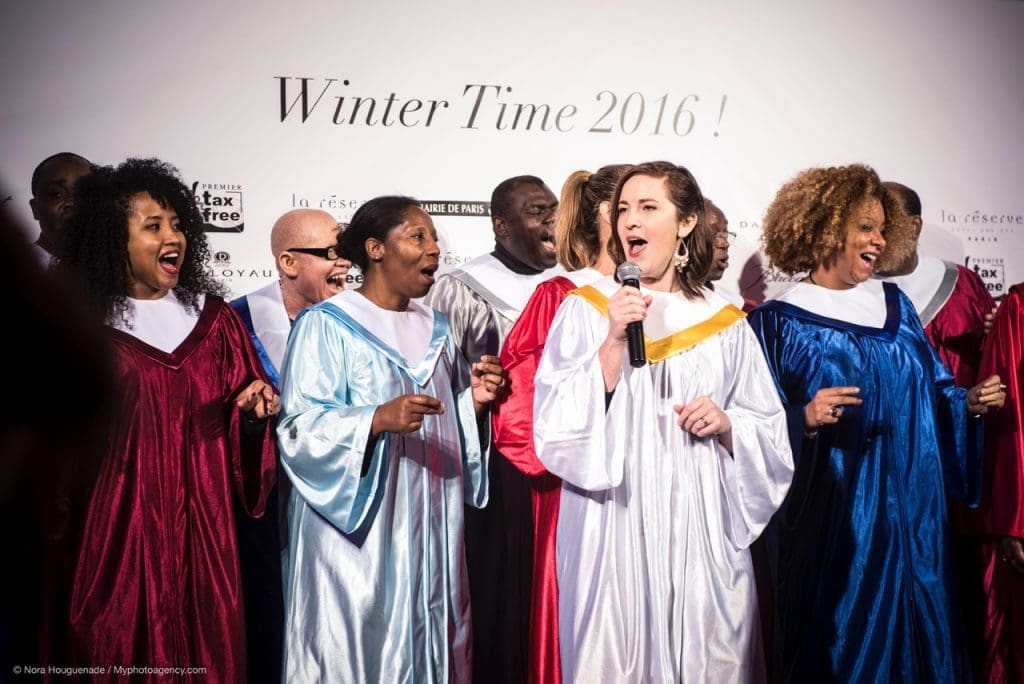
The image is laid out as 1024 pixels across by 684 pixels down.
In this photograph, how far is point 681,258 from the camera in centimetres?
377

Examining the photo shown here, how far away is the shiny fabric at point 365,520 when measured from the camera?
11.1 feet

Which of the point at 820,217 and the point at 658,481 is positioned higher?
the point at 820,217

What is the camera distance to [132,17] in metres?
4.17

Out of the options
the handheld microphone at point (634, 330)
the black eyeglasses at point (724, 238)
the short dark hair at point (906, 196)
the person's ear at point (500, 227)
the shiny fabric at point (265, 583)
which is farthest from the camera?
the short dark hair at point (906, 196)

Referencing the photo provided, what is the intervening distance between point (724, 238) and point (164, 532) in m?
2.53

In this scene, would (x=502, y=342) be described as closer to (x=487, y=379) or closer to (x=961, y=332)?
(x=487, y=379)

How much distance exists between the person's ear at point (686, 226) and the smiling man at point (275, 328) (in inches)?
51.4

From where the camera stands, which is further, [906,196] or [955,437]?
[906,196]

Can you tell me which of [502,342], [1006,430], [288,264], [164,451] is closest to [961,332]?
[1006,430]

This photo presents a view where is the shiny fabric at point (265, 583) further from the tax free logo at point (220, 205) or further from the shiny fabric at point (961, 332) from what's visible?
the shiny fabric at point (961, 332)

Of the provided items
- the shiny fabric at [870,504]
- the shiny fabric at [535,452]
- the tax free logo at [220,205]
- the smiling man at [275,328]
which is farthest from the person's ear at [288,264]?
the shiny fabric at [870,504]

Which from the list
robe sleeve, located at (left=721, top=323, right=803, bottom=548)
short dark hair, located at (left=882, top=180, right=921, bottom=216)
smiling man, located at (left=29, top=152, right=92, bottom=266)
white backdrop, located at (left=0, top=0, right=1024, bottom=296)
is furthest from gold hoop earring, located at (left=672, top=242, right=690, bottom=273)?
smiling man, located at (left=29, top=152, right=92, bottom=266)

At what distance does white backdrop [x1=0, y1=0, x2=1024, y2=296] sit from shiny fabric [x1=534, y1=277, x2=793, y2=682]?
1.10 metres

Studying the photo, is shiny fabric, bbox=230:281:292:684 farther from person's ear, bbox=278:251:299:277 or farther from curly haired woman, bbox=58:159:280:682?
person's ear, bbox=278:251:299:277
